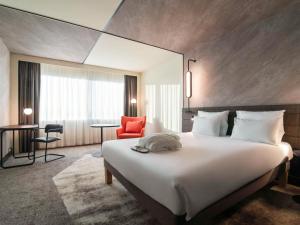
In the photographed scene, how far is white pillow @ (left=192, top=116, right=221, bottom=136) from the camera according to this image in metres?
2.70

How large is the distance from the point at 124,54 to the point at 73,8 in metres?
1.87

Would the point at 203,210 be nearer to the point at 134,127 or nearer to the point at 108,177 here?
the point at 108,177

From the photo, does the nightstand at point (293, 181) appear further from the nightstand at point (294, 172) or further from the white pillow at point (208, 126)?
the white pillow at point (208, 126)

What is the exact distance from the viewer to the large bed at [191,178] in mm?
1052

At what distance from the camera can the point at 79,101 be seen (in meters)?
4.82

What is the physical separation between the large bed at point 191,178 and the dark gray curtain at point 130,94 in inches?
149

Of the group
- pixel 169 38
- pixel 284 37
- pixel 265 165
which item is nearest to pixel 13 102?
pixel 169 38

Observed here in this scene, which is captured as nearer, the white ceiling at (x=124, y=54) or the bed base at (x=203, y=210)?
the bed base at (x=203, y=210)

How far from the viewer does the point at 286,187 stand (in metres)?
2.15

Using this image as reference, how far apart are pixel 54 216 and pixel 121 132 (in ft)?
9.36

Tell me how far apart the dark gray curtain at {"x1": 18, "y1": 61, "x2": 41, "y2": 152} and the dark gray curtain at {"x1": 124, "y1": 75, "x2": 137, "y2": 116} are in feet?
8.28

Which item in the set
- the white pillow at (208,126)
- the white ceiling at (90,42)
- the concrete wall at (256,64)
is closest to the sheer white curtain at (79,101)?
the white ceiling at (90,42)

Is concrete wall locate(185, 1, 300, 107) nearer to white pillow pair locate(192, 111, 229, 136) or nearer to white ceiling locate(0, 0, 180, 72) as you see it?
white pillow pair locate(192, 111, 229, 136)

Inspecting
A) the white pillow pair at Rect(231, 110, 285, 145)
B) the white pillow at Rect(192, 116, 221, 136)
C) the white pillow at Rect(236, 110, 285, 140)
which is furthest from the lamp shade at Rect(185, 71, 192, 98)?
the white pillow pair at Rect(231, 110, 285, 145)
